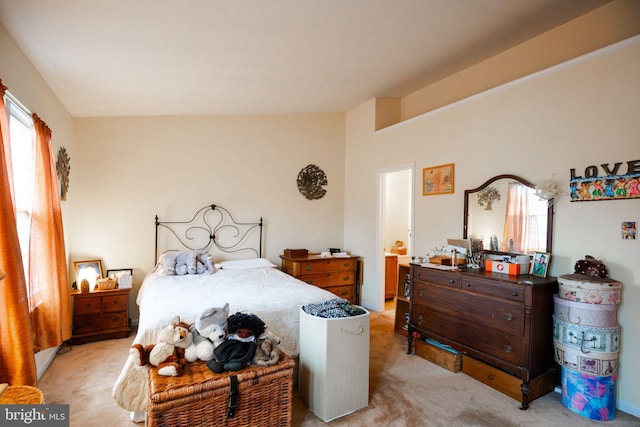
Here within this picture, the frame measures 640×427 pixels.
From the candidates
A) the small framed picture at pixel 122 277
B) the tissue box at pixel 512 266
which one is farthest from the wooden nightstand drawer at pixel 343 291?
the small framed picture at pixel 122 277

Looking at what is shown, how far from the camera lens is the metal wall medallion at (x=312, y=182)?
4984 millimetres

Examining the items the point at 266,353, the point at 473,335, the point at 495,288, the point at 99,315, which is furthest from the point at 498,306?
the point at 99,315

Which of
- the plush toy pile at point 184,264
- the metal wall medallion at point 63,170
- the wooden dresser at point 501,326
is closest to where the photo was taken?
the wooden dresser at point 501,326

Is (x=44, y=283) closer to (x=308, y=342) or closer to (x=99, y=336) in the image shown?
(x=99, y=336)

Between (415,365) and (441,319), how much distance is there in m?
0.48

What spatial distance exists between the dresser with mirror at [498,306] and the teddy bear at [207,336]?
198 cm

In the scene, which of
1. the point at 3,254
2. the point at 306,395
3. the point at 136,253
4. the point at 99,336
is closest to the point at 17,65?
the point at 3,254

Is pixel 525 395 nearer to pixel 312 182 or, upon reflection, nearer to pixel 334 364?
pixel 334 364

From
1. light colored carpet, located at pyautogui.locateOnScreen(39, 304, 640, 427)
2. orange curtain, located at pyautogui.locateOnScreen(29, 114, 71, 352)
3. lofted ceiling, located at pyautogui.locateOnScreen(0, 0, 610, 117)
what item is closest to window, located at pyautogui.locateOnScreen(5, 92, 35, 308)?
orange curtain, located at pyautogui.locateOnScreen(29, 114, 71, 352)

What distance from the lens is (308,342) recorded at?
227 centimetres

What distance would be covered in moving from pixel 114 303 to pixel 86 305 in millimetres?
251

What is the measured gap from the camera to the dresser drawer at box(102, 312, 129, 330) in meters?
3.55

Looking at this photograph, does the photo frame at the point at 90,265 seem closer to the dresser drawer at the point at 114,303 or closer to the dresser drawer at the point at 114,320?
the dresser drawer at the point at 114,303

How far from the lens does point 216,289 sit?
122 inches
